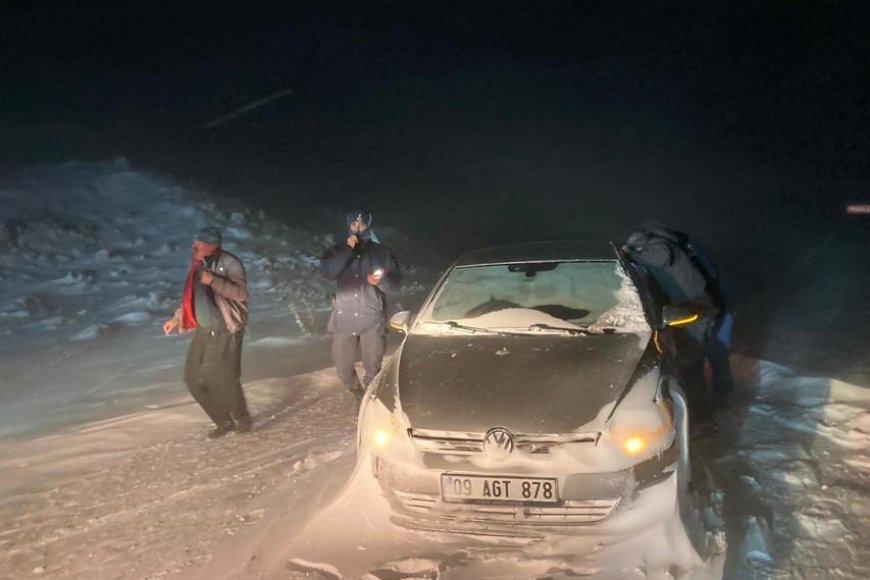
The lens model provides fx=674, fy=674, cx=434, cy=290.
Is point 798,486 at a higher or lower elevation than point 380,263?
lower

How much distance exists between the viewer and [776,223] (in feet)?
67.8

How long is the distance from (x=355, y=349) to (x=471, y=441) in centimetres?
255

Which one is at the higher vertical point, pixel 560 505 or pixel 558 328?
pixel 558 328

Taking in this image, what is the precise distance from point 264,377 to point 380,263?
2.64 m

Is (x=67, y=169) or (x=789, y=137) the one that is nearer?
(x=67, y=169)

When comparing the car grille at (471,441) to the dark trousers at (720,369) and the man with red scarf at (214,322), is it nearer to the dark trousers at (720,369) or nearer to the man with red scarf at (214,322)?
the man with red scarf at (214,322)

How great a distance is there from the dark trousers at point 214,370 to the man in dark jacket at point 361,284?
82 cm

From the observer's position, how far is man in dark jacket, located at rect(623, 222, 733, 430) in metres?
5.08

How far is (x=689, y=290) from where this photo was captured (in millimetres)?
5121

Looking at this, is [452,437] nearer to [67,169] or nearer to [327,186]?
[67,169]

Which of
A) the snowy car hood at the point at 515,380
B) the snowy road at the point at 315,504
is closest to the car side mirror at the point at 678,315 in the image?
the snowy car hood at the point at 515,380

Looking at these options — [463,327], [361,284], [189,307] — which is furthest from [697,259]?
[189,307]

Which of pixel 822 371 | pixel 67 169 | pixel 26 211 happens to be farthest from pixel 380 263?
pixel 67 169

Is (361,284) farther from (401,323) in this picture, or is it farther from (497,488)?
(497,488)
